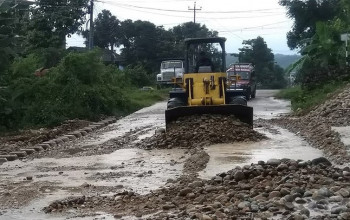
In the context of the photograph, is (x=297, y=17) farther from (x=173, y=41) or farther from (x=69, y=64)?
(x=69, y=64)

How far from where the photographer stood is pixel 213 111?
18.6m

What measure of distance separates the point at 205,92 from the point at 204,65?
4.59 feet

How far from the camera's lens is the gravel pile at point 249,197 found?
306 inches

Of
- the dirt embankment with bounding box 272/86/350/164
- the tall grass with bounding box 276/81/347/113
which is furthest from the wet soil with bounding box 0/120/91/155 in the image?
the tall grass with bounding box 276/81/347/113

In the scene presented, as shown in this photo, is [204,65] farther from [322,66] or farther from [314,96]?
[322,66]

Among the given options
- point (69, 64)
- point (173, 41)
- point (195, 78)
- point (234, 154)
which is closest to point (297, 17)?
point (173, 41)

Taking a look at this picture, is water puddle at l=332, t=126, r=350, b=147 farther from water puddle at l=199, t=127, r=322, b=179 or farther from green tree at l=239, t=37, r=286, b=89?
green tree at l=239, t=37, r=286, b=89

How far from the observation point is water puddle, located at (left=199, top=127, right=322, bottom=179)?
1294cm

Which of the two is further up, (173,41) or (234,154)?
(173,41)

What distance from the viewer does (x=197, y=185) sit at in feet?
33.0

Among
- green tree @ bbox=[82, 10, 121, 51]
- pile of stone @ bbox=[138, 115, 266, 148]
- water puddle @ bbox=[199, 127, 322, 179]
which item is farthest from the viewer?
green tree @ bbox=[82, 10, 121, 51]

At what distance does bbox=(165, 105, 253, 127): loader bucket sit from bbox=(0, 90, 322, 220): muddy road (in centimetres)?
100

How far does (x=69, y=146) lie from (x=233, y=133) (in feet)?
16.2

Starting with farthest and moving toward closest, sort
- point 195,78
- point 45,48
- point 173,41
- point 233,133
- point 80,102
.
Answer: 1. point 173,41
2. point 45,48
3. point 80,102
4. point 195,78
5. point 233,133
